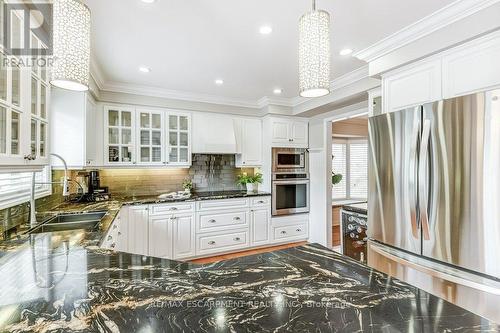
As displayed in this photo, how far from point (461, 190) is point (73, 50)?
2.20 meters

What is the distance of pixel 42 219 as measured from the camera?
86.0 inches

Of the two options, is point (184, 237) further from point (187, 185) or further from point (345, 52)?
point (345, 52)

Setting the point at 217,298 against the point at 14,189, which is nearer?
the point at 217,298

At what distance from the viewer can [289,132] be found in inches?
174

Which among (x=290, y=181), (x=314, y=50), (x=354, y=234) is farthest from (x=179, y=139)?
(x=314, y=50)

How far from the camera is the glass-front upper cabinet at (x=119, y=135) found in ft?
11.5

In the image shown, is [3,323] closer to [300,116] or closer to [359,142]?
[300,116]

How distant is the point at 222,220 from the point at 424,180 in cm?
286

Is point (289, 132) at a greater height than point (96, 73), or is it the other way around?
point (96, 73)

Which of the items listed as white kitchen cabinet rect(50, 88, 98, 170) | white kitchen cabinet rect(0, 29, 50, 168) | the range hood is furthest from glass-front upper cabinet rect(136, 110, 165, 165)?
white kitchen cabinet rect(0, 29, 50, 168)

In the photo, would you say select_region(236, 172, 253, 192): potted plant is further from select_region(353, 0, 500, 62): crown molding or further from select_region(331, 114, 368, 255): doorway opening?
select_region(353, 0, 500, 62): crown molding

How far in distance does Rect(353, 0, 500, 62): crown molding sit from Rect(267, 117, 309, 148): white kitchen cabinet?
198cm

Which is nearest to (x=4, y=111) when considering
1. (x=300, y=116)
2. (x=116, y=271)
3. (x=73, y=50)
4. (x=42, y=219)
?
(x=73, y=50)

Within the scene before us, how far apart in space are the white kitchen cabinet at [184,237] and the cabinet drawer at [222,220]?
0.47 ft
